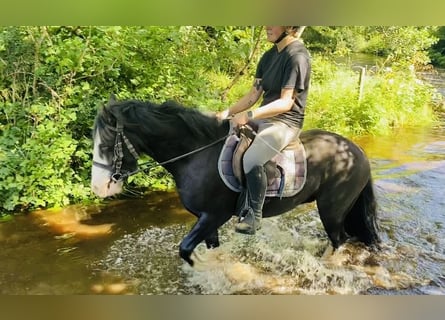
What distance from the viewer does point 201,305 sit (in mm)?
2557

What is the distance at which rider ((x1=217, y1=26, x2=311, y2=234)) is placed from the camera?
89.1 inches

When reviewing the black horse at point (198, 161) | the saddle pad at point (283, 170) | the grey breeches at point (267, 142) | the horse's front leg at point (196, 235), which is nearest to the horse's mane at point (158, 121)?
the black horse at point (198, 161)

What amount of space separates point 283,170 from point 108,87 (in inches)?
73.0

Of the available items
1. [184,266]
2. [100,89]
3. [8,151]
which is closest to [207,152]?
[184,266]

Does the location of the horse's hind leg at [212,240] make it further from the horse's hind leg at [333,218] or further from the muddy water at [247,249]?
the horse's hind leg at [333,218]

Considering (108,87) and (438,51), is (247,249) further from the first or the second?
(438,51)

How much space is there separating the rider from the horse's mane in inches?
5.7

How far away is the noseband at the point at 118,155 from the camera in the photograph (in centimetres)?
223

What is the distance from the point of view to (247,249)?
9.99 feet

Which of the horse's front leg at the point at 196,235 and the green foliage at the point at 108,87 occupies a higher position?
the green foliage at the point at 108,87

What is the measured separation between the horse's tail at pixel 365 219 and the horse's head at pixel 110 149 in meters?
1.55

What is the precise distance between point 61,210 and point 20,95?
99 cm
